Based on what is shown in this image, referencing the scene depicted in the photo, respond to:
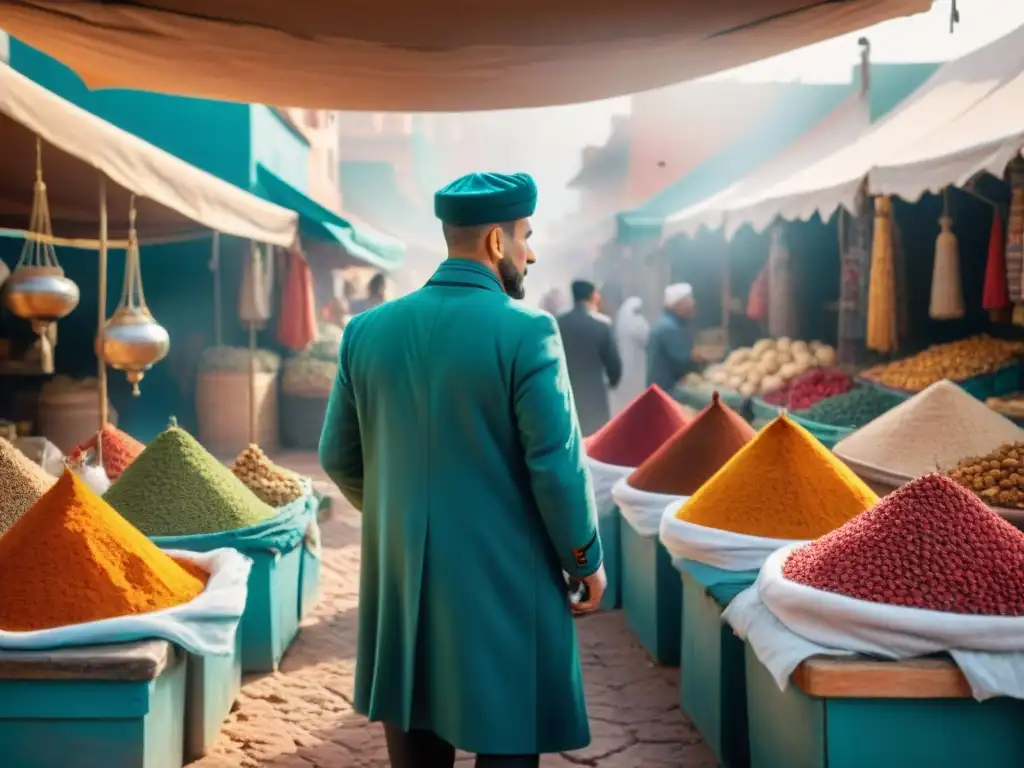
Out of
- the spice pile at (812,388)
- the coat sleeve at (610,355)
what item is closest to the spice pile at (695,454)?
the coat sleeve at (610,355)

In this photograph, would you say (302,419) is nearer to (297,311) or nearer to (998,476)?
(297,311)

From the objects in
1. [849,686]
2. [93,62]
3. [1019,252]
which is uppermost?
[93,62]

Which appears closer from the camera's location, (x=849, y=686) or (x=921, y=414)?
(x=849, y=686)

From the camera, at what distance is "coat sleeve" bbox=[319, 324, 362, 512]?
79.9 inches

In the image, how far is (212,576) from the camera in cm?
268

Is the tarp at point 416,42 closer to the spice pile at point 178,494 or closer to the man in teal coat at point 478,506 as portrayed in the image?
the man in teal coat at point 478,506

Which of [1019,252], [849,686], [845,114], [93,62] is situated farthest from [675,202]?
[849,686]

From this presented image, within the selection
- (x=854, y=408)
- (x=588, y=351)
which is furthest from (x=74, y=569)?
(x=854, y=408)

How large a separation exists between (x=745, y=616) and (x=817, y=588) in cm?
26

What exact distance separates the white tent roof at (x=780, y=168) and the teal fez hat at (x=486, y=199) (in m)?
6.30

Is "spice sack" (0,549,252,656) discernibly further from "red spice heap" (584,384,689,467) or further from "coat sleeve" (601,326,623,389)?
"coat sleeve" (601,326,623,389)

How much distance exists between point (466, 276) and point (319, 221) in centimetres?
758

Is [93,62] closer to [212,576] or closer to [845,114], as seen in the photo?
[212,576]

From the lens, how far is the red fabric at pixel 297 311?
30.7 feet
